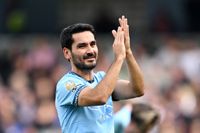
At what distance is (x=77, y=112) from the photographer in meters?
9.29

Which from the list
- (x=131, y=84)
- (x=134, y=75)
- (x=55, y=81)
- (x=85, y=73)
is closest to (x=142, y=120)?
(x=131, y=84)

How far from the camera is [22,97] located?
1736cm

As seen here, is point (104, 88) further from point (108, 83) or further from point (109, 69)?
point (109, 69)

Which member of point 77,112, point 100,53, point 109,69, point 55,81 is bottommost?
point 55,81

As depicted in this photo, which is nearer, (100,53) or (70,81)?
(70,81)

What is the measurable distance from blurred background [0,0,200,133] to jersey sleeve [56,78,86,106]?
283cm

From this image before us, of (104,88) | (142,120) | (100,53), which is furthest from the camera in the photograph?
(100,53)

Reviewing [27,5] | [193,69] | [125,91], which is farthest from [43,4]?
[125,91]

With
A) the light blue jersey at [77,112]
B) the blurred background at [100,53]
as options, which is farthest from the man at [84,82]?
the blurred background at [100,53]

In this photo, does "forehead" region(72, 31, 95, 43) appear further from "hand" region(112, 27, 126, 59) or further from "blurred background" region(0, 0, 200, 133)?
"blurred background" region(0, 0, 200, 133)

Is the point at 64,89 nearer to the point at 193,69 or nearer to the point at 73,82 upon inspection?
the point at 73,82

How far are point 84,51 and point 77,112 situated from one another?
56cm

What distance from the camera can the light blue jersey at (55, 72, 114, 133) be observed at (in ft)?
30.2

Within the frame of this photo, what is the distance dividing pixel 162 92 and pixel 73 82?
350 inches
